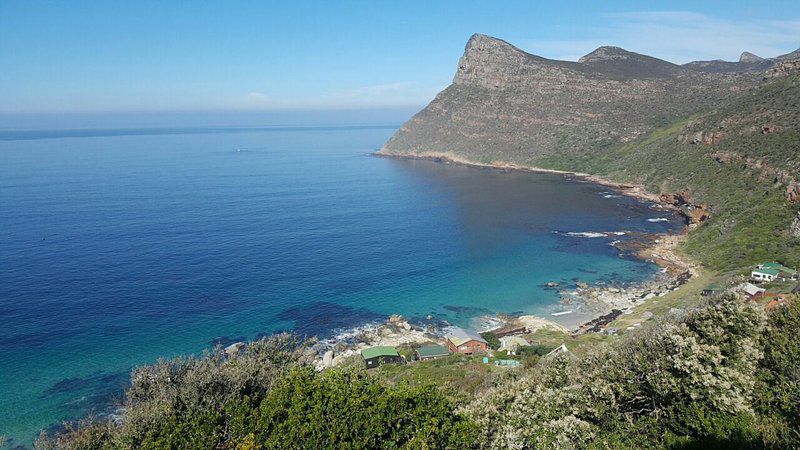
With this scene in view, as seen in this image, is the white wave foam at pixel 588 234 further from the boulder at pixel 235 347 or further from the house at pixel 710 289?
the boulder at pixel 235 347

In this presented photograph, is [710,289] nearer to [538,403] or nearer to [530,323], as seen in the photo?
[530,323]

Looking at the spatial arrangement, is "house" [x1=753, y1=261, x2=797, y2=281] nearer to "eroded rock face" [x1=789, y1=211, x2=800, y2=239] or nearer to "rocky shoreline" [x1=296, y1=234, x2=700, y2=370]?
"eroded rock face" [x1=789, y1=211, x2=800, y2=239]

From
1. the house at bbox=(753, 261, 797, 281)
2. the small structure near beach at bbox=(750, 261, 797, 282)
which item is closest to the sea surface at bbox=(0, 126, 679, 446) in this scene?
the house at bbox=(753, 261, 797, 281)

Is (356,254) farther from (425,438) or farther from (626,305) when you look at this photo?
(425,438)

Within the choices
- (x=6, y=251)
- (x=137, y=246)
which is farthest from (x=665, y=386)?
(x=6, y=251)

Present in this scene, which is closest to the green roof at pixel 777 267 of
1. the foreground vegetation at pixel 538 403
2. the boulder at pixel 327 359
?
the foreground vegetation at pixel 538 403

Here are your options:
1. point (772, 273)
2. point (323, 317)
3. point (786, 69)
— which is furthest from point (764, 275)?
point (786, 69)
